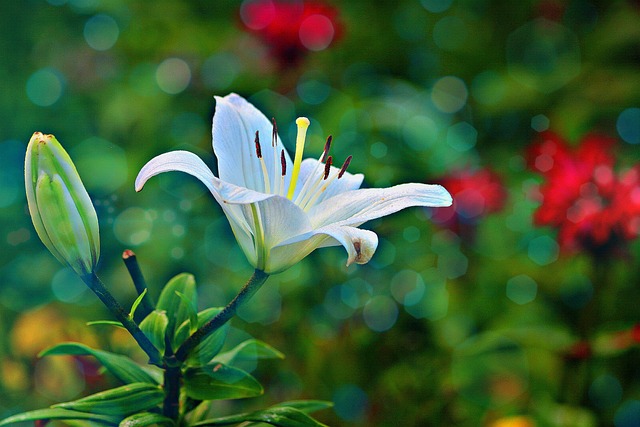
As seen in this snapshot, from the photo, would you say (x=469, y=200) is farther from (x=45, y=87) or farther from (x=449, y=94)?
(x=45, y=87)

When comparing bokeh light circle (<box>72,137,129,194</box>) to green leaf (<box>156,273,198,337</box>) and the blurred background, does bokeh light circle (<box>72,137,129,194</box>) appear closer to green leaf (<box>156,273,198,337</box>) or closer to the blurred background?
the blurred background

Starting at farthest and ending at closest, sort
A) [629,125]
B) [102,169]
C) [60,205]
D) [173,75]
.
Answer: [629,125], [173,75], [102,169], [60,205]

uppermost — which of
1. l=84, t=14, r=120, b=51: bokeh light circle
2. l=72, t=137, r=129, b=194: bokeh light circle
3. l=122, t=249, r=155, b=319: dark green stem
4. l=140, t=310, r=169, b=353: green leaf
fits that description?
l=84, t=14, r=120, b=51: bokeh light circle

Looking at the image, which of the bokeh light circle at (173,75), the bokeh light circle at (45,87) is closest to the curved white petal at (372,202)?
the bokeh light circle at (173,75)

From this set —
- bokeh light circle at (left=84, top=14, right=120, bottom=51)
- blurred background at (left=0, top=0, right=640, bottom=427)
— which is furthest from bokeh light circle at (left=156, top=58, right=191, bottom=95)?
bokeh light circle at (left=84, top=14, right=120, bottom=51)

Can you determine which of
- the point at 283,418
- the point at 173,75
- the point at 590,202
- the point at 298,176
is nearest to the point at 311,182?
the point at 298,176

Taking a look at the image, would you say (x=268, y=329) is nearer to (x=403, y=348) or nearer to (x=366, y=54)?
(x=403, y=348)

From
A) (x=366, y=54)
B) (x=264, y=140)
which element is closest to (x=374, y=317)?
(x=264, y=140)
